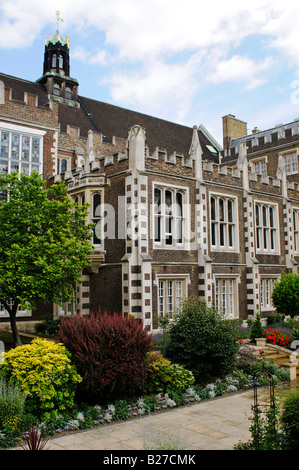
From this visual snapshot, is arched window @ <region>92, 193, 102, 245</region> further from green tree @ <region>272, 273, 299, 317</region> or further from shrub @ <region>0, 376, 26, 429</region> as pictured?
shrub @ <region>0, 376, 26, 429</region>

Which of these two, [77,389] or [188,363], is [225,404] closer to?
[188,363]

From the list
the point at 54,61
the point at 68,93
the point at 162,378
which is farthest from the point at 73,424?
the point at 54,61

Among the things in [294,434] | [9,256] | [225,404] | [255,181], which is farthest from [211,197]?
[294,434]

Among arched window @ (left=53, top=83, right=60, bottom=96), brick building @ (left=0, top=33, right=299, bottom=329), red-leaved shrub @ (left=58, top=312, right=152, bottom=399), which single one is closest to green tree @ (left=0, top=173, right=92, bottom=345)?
brick building @ (left=0, top=33, right=299, bottom=329)

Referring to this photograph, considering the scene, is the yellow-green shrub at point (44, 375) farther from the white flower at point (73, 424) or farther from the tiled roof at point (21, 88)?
the tiled roof at point (21, 88)

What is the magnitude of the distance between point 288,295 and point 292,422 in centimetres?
1451

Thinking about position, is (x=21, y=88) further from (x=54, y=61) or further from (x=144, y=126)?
(x=54, y=61)

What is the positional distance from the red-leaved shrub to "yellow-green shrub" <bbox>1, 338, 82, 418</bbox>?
0.35 metres

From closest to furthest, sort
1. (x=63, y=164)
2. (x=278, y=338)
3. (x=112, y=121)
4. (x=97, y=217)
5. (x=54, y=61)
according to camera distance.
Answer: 1. (x=278, y=338)
2. (x=97, y=217)
3. (x=63, y=164)
4. (x=112, y=121)
5. (x=54, y=61)

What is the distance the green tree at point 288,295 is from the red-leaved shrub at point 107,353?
11.8 metres

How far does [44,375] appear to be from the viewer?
858 cm

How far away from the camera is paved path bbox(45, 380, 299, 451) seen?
7121mm
